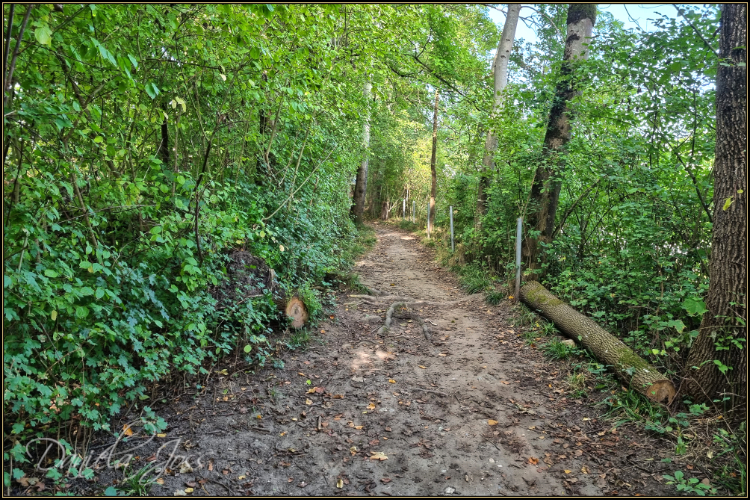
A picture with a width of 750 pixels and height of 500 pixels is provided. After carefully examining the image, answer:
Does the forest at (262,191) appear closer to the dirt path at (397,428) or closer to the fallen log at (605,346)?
the fallen log at (605,346)

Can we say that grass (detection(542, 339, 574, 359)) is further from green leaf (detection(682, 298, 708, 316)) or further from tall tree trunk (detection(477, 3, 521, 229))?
tall tree trunk (detection(477, 3, 521, 229))

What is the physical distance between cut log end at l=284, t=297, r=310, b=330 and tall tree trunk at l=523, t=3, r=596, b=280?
427 cm

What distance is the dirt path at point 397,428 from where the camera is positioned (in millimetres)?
3342

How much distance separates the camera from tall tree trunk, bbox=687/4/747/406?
365 centimetres

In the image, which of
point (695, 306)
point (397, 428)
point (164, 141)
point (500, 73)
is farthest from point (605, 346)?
point (500, 73)

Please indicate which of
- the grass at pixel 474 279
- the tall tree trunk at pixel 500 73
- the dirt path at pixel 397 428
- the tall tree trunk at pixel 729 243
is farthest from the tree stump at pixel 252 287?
the tall tree trunk at pixel 500 73

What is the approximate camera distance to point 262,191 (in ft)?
21.2

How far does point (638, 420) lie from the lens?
13.1ft

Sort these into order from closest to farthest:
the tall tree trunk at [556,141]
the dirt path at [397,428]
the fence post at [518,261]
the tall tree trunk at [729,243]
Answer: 1. the dirt path at [397,428]
2. the tall tree trunk at [729,243]
3. the tall tree trunk at [556,141]
4. the fence post at [518,261]

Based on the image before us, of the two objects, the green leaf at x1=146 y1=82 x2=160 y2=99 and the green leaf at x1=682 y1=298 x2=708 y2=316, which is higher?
the green leaf at x1=146 y1=82 x2=160 y2=99

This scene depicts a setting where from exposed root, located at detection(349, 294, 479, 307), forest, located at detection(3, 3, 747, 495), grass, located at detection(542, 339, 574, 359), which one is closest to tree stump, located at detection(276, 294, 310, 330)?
forest, located at detection(3, 3, 747, 495)

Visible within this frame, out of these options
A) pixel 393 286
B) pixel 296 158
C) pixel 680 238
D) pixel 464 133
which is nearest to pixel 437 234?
pixel 464 133

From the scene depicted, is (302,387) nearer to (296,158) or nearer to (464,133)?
(296,158)

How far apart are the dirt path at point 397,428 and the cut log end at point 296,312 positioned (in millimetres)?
414
